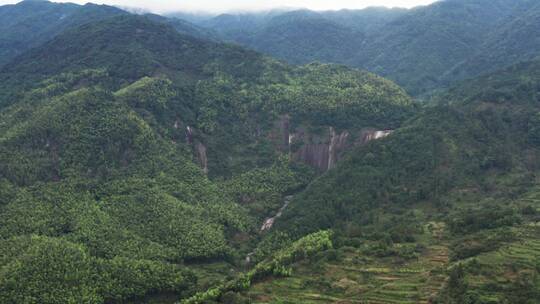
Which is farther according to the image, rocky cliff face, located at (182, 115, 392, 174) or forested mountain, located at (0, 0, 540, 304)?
rocky cliff face, located at (182, 115, 392, 174)

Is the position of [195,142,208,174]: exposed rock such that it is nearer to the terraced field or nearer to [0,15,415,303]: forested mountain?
[0,15,415,303]: forested mountain

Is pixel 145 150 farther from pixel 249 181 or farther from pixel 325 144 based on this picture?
pixel 325 144

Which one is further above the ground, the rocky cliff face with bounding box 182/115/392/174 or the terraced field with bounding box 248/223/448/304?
the rocky cliff face with bounding box 182/115/392/174

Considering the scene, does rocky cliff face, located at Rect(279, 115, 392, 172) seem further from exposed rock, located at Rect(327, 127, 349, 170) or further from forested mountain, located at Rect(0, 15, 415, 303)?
forested mountain, located at Rect(0, 15, 415, 303)

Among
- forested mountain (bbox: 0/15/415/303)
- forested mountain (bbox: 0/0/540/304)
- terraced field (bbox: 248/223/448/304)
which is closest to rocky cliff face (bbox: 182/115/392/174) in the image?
forested mountain (bbox: 0/0/540/304)

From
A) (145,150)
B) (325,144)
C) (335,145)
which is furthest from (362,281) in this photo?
(325,144)

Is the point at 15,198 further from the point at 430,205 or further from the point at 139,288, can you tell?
the point at 430,205

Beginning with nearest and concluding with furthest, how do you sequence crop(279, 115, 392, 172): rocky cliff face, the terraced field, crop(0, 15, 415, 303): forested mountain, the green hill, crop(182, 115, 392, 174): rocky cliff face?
the green hill, the terraced field, crop(0, 15, 415, 303): forested mountain, crop(182, 115, 392, 174): rocky cliff face, crop(279, 115, 392, 172): rocky cliff face

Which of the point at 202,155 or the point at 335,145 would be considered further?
the point at 335,145

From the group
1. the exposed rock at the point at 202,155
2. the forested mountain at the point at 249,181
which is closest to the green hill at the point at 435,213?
the forested mountain at the point at 249,181

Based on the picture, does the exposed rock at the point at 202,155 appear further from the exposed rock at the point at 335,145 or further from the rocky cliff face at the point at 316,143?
the exposed rock at the point at 335,145

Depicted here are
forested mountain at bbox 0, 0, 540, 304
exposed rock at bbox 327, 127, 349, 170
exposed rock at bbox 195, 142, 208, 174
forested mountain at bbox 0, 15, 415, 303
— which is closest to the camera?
forested mountain at bbox 0, 0, 540, 304
